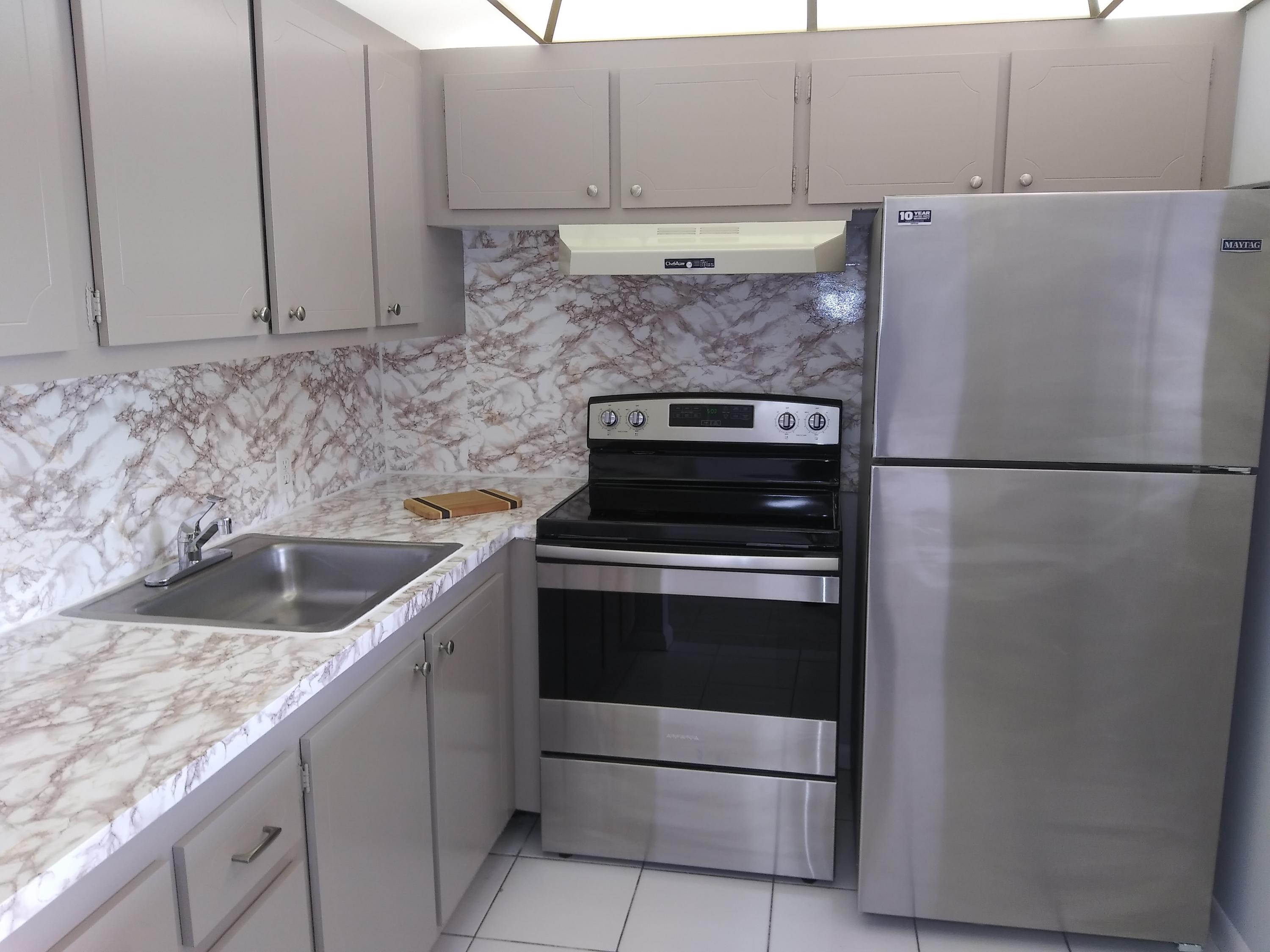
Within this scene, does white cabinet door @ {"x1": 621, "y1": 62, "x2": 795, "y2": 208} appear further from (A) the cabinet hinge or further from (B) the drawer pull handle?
(B) the drawer pull handle

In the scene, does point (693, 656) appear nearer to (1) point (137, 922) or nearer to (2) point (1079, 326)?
(2) point (1079, 326)

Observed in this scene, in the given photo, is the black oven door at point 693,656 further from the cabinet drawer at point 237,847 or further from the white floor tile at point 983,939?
the cabinet drawer at point 237,847

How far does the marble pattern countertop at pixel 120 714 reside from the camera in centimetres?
101

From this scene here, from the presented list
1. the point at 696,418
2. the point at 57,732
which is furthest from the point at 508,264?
the point at 57,732

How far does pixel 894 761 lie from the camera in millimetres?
2186

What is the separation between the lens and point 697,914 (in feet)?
7.70

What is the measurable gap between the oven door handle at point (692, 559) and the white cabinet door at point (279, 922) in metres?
1.07

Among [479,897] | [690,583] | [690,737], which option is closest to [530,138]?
[690,583]

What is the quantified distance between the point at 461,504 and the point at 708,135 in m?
1.16

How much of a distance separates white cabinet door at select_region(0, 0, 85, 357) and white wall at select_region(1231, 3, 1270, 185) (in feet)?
7.57

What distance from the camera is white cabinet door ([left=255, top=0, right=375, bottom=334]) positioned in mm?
1850

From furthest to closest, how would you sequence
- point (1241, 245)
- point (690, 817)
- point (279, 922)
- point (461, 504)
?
1. point (461, 504)
2. point (690, 817)
3. point (1241, 245)
4. point (279, 922)

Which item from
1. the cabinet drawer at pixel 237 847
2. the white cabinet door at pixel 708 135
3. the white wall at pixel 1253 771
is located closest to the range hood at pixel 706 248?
the white cabinet door at pixel 708 135

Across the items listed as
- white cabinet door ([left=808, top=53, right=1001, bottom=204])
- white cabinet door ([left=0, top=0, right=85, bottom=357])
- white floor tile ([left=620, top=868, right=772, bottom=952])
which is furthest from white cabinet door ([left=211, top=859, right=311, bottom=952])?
white cabinet door ([left=808, top=53, right=1001, bottom=204])
